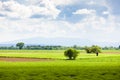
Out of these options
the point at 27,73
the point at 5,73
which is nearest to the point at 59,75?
the point at 27,73

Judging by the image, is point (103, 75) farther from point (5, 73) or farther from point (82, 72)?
point (5, 73)

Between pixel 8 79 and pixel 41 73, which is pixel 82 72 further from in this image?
pixel 8 79

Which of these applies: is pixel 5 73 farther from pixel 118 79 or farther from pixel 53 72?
pixel 118 79

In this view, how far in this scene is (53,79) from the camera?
108 feet

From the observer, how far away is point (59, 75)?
34906 mm

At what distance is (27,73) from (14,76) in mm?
2298

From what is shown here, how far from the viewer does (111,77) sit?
33.9 meters

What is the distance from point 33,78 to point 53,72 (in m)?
3.91

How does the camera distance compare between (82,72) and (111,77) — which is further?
(82,72)

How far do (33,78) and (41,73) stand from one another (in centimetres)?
275

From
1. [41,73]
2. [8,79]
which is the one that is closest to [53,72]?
[41,73]

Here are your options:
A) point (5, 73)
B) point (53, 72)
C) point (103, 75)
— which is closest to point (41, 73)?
point (53, 72)

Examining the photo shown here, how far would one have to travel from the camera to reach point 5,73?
117 feet

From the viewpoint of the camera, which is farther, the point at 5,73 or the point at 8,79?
the point at 5,73
